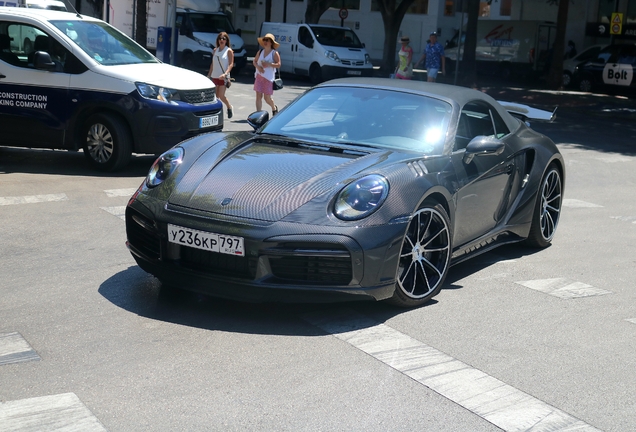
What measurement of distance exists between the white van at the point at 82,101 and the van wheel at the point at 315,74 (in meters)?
17.5

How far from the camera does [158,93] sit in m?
10.8

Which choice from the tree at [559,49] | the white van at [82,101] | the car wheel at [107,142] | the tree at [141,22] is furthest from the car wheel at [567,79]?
the car wheel at [107,142]

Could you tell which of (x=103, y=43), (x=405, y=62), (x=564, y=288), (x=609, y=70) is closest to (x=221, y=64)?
(x=405, y=62)

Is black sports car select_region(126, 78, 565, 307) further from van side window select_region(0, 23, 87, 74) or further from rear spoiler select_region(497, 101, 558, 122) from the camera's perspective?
Result: van side window select_region(0, 23, 87, 74)

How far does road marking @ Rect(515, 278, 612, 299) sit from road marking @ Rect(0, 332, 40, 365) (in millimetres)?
3441

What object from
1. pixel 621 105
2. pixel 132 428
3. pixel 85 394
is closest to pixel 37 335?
pixel 85 394

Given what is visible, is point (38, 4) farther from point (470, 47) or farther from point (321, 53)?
point (470, 47)

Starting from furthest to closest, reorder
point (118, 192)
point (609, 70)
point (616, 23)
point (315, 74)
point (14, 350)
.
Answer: point (616, 23) < point (609, 70) < point (315, 74) < point (118, 192) < point (14, 350)

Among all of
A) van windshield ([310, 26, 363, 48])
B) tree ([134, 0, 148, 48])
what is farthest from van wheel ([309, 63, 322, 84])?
tree ([134, 0, 148, 48])

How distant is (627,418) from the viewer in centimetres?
412

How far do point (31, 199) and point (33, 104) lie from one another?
2309 mm

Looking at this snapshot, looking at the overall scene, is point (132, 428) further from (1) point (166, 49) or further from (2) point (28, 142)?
(1) point (166, 49)

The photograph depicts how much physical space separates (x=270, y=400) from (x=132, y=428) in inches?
25.9

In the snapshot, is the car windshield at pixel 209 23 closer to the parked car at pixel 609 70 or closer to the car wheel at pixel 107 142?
the parked car at pixel 609 70
